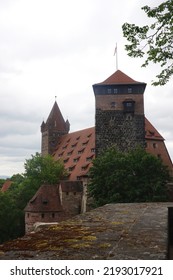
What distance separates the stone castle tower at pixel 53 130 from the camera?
6412cm

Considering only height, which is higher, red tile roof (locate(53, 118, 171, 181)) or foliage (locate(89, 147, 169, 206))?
red tile roof (locate(53, 118, 171, 181))

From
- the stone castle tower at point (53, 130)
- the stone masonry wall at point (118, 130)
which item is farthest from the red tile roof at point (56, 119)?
the stone masonry wall at point (118, 130)

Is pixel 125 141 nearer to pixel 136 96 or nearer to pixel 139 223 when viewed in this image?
pixel 136 96

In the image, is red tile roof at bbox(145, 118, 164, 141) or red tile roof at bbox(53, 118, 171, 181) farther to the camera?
red tile roof at bbox(53, 118, 171, 181)

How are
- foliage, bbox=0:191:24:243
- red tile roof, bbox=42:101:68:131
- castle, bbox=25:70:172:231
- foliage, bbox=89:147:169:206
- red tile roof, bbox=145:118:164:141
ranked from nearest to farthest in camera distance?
foliage, bbox=89:147:169:206 → castle, bbox=25:70:172:231 → foliage, bbox=0:191:24:243 → red tile roof, bbox=145:118:164:141 → red tile roof, bbox=42:101:68:131

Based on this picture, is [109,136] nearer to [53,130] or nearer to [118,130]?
[118,130]

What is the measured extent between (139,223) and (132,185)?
23526 millimetres

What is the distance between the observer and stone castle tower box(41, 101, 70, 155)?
210 feet

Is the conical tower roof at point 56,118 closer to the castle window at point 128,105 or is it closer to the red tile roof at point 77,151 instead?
the red tile roof at point 77,151

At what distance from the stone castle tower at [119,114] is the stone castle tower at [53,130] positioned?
24780 millimetres

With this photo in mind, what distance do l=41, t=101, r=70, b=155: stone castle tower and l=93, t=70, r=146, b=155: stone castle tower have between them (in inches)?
976

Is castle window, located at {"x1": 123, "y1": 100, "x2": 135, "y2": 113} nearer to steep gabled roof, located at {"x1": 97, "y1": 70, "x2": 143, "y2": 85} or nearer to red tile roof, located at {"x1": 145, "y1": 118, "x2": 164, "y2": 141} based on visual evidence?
steep gabled roof, located at {"x1": 97, "y1": 70, "x2": 143, "y2": 85}

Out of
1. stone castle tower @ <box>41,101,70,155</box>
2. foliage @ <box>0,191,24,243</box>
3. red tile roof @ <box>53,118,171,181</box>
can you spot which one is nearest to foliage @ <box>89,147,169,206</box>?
red tile roof @ <box>53,118,171,181</box>
